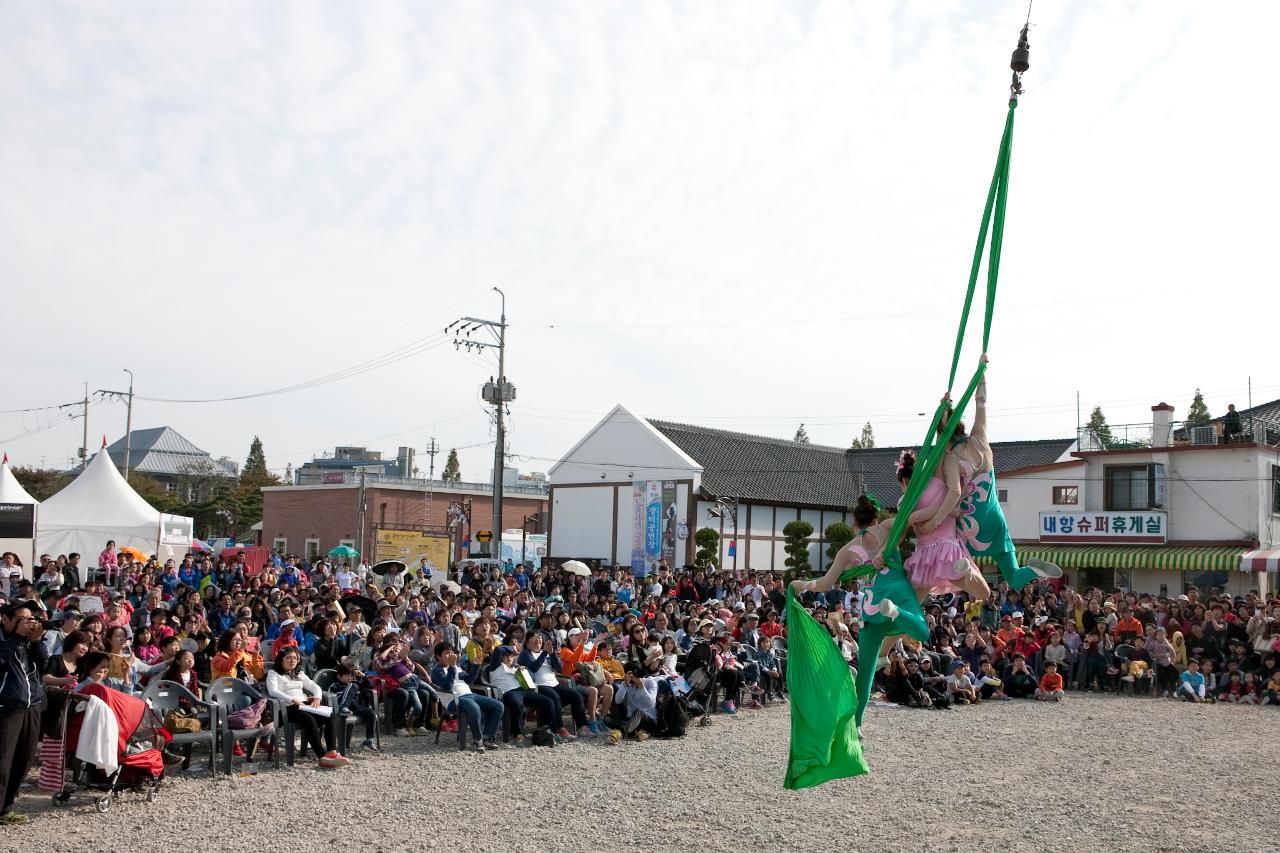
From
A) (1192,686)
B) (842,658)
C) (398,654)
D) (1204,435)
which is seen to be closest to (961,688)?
(1192,686)

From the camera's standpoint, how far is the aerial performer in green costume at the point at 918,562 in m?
4.48

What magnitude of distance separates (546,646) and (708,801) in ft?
10.8

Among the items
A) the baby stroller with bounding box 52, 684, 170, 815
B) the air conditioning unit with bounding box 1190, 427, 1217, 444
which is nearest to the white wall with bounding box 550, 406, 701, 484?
the air conditioning unit with bounding box 1190, 427, 1217, 444

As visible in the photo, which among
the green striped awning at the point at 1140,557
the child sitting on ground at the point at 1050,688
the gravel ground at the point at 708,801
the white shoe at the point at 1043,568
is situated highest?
the white shoe at the point at 1043,568

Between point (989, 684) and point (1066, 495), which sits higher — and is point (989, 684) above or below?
below

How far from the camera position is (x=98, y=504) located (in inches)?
768

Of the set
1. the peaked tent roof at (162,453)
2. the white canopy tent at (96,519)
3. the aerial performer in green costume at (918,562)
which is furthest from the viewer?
the peaked tent roof at (162,453)

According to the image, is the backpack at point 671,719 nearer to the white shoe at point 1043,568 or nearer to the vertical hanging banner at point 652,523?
the white shoe at point 1043,568

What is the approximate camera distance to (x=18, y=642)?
621 centimetres

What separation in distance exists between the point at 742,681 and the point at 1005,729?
2889 millimetres

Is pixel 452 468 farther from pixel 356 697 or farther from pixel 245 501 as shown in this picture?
pixel 356 697

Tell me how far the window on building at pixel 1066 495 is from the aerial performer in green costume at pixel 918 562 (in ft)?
65.6

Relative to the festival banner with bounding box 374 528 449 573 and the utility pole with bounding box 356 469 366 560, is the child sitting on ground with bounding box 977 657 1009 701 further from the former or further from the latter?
the utility pole with bounding box 356 469 366 560

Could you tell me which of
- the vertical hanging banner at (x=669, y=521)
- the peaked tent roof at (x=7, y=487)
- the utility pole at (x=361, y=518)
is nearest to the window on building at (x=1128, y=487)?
the vertical hanging banner at (x=669, y=521)
